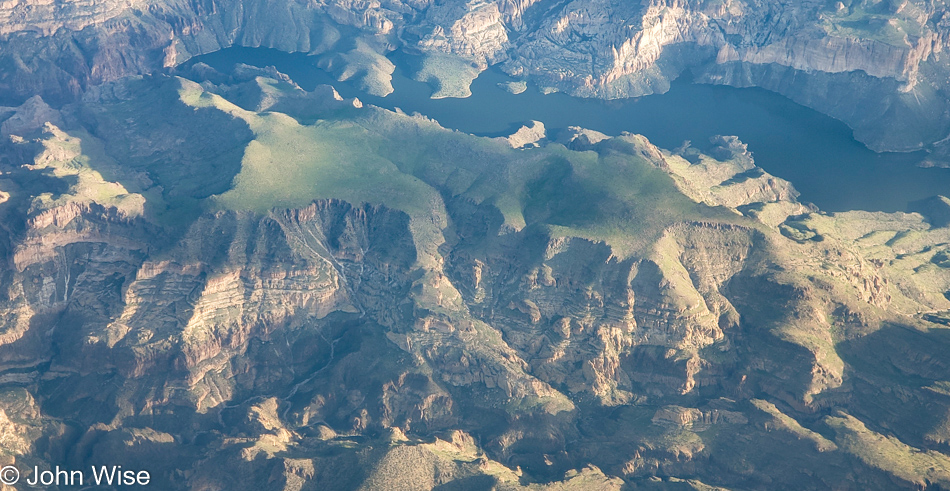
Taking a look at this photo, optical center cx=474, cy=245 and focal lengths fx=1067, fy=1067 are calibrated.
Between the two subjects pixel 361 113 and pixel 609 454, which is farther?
pixel 361 113

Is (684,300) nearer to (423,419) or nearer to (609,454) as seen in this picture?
(609,454)

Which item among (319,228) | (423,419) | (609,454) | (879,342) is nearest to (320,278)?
(319,228)

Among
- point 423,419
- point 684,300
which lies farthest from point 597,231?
point 423,419

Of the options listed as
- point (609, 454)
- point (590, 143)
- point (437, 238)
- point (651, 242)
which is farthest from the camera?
point (590, 143)

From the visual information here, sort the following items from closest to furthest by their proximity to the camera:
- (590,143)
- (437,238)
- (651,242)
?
(651,242)
(437,238)
(590,143)

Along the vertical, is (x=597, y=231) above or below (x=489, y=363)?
above

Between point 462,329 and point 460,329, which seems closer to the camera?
point 462,329

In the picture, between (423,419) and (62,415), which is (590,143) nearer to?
(423,419)
